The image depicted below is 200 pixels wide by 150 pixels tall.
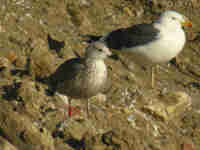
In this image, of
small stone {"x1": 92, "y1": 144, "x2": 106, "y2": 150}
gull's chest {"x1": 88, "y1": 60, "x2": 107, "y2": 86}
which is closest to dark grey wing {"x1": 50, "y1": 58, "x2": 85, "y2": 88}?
gull's chest {"x1": 88, "y1": 60, "x2": 107, "y2": 86}

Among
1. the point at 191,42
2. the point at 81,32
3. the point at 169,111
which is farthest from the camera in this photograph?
the point at 191,42

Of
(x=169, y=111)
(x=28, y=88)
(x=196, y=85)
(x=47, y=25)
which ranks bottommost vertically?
(x=196, y=85)

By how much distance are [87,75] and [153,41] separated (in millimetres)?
2672

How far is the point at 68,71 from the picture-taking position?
708 cm

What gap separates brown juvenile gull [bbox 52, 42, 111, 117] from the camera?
22.6 feet

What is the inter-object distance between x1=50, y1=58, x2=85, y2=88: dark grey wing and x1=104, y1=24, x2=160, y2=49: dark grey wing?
253cm

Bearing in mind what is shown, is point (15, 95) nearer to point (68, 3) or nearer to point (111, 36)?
point (111, 36)

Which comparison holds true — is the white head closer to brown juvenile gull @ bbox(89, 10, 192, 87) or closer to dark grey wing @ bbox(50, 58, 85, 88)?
dark grey wing @ bbox(50, 58, 85, 88)

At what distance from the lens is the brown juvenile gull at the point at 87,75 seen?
6.88m

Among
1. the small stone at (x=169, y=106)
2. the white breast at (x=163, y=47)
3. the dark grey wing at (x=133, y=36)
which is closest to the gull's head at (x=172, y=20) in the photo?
the white breast at (x=163, y=47)

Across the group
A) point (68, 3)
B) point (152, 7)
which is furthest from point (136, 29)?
point (152, 7)

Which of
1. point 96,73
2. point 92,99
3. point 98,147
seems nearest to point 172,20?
point 92,99

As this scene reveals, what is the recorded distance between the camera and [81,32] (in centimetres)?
1089

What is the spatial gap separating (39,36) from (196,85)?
13.6 feet
